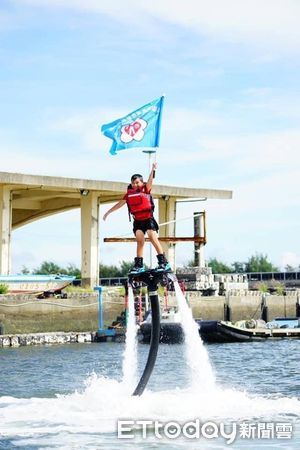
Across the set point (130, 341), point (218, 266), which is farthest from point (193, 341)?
point (218, 266)

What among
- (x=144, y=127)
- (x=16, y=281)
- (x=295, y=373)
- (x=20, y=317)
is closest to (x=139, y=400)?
(x=144, y=127)

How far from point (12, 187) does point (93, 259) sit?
22.9ft

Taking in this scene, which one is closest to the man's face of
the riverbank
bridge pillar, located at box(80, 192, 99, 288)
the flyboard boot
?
the flyboard boot

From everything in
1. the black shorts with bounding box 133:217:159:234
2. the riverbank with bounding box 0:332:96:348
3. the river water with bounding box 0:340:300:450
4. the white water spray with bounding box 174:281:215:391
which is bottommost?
the river water with bounding box 0:340:300:450

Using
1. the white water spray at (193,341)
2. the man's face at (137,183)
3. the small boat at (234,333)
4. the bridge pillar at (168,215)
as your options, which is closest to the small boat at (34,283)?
the small boat at (234,333)

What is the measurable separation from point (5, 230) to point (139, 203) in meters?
40.2

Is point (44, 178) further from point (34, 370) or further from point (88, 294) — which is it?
point (34, 370)

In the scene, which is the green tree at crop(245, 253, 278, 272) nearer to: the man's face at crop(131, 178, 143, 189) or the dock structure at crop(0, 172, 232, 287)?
the dock structure at crop(0, 172, 232, 287)

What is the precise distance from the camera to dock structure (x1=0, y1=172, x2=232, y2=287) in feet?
196

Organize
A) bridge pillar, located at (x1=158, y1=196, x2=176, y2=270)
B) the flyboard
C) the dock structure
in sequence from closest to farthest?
1. the flyboard
2. the dock structure
3. bridge pillar, located at (x1=158, y1=196, x2=176, y2=270)

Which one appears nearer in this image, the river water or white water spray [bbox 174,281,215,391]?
the river water

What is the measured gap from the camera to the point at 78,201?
229 ft

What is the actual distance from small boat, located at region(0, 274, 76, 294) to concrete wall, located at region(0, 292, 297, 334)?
2.31 metres

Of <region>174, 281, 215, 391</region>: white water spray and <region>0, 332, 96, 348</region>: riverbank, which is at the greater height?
<region>174, 281, 215, 391</region>: white water spray
